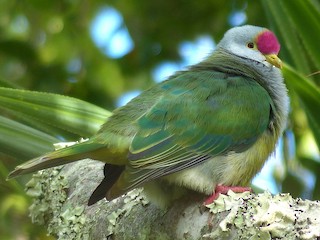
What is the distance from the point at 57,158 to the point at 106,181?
157 mm

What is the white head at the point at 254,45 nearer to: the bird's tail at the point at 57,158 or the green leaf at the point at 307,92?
the green leaf at the point at 307,92

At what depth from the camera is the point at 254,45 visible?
2.94 m

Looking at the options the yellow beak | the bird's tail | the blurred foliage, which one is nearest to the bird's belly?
the bird's tail

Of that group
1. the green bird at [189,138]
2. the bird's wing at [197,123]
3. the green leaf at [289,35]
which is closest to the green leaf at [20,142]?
the green bird at [189,138]

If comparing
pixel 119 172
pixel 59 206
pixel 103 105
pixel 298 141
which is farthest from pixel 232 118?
pixel 103 105

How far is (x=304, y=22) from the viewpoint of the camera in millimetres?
2689

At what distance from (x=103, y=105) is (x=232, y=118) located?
1.90m

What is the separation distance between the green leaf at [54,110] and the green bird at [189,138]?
0.84 feet

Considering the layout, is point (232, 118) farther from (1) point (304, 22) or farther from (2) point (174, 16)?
(2) point (174, 16)

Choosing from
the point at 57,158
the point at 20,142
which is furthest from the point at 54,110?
the point at 57,158

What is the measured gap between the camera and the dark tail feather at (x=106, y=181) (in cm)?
221

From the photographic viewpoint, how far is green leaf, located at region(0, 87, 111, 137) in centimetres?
256

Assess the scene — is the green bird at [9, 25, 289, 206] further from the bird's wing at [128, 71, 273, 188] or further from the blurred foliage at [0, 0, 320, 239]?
the blurred foliage at [0, 0, 320, 239]

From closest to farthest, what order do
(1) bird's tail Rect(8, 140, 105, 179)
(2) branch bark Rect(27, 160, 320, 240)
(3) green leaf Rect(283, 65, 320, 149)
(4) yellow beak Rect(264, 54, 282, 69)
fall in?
(2) branch bark Rect(27, 160, 320, 240)
(1) bird's tail Rect(8, 140, 105, 179)
(3) green leaf Rect(283, 65, 320, 149)
(4) yellow beak Rect(264, 54, 282, 69)
